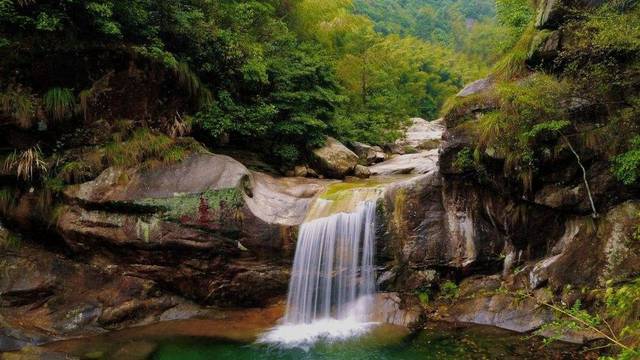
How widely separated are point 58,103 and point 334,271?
6808 millimetres

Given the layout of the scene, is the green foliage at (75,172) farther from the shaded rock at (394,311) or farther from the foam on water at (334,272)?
the shaded rock at (394,311)

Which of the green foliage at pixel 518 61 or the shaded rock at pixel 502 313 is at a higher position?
the green foliage at pixel 518 61

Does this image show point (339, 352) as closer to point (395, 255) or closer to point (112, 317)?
point (395, 255)

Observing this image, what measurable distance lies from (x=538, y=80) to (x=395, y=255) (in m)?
4.38

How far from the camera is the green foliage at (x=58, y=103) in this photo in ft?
31.0

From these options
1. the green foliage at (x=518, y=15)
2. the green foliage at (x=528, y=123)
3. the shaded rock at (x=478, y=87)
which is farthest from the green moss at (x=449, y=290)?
the green foliage at (x=518, y=15)

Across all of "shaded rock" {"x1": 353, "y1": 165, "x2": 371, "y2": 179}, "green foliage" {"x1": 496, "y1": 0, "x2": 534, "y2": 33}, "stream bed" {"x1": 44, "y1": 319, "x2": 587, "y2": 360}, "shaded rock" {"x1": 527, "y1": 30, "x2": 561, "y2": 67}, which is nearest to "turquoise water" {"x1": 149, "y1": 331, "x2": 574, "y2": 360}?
"stream bed" {"x1": 44, "y1": 319, "x2": 587, "y2": 360}

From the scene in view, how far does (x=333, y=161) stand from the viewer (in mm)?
12727

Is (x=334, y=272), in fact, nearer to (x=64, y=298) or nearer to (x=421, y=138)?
(x=64, y=298)

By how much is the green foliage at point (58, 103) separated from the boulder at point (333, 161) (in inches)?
240

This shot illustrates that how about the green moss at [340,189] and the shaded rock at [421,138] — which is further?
the shaded rock at [421,138]

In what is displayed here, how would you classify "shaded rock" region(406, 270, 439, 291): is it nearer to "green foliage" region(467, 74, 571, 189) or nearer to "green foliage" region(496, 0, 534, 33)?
"green foliage" region(467, 74, 571, 189)

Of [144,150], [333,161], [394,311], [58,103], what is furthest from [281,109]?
[394,311]

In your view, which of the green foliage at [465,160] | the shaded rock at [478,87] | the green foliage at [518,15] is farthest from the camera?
the green foliage at [518,15]
